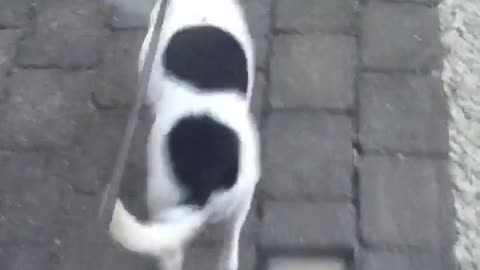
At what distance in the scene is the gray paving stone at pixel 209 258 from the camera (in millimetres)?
1969

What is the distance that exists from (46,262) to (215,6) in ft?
2.51

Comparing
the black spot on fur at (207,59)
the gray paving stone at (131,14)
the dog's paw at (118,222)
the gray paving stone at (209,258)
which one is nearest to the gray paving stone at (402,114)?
the gray paving stone at (209,258)

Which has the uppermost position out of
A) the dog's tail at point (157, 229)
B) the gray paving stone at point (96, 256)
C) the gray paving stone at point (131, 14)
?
the dog's tail at point (157, 229)

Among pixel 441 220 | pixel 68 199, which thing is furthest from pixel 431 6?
pixel 68 199

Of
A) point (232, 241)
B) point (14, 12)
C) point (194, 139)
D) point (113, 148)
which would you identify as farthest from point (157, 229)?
point (14, 12)

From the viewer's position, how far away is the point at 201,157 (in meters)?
1.56

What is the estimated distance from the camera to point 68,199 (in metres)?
2.09

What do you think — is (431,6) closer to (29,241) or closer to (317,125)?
(317,125)

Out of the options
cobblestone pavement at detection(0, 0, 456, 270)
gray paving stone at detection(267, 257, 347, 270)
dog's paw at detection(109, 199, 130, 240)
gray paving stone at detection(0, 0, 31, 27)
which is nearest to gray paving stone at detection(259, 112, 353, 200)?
cobblestone pavement at detection(0, 0, 456, 270)

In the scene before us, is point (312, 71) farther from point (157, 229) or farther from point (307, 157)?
point (157, 229)

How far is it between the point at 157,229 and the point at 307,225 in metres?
0.63

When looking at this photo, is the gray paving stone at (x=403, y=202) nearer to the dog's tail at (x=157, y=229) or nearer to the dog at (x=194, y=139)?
the dog at (x=194, y=139)

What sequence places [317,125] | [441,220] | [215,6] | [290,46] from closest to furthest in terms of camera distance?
[215,6] < [441,220] < [317,125] < [290,46]

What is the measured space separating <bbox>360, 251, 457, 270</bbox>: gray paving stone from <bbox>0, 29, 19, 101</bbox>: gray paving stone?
1.14m
